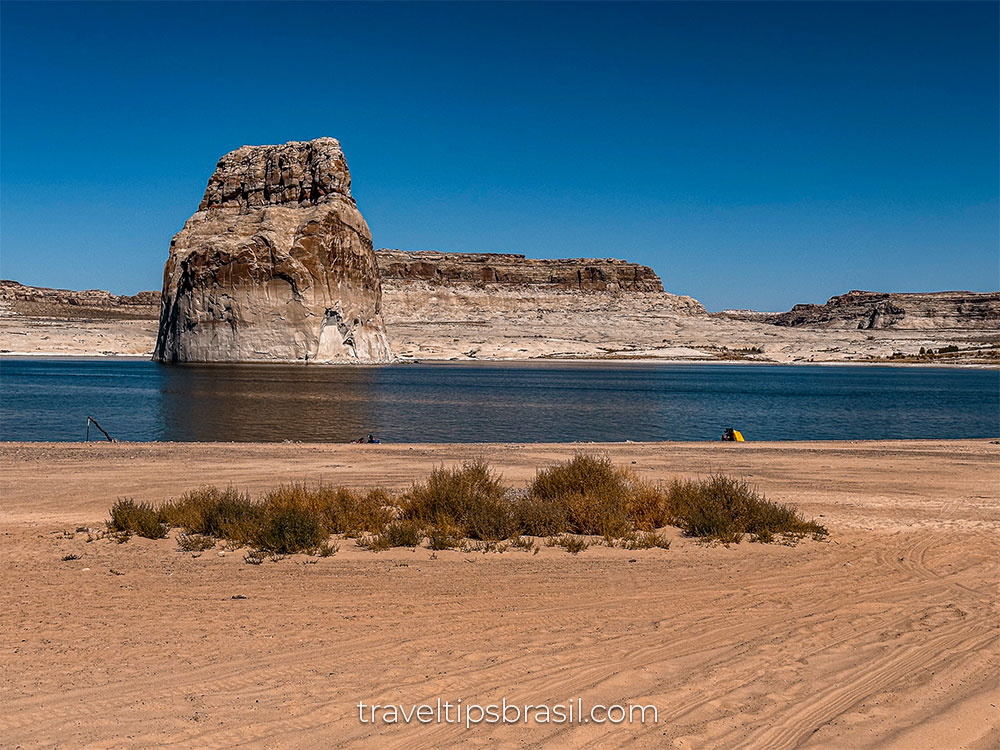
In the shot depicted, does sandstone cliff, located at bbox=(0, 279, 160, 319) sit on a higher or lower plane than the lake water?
higher

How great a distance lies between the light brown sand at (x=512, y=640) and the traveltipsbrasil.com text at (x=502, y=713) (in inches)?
3.6

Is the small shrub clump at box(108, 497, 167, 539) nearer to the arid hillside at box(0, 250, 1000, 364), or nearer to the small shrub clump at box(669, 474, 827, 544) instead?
the small shrub clump at box(669, 474, 827, 544)

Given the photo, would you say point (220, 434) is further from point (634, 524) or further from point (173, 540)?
point (634, 524)

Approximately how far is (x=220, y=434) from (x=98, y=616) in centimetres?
1672

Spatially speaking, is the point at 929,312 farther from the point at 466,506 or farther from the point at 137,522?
the point at 137,522

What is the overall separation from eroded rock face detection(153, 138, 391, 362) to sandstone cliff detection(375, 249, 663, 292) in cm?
7727

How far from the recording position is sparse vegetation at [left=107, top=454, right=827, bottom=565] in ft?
28.2

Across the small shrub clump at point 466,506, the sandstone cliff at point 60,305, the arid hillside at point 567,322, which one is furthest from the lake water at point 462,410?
the sandstone cliff at point 60,305

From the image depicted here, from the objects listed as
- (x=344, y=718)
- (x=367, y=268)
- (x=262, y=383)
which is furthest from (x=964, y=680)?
(x=367, y=268)

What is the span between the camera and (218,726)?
173 inches

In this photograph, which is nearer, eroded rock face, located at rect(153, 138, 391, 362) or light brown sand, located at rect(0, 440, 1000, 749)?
light brown sand, located at rect(0, 440, 1000, 749)

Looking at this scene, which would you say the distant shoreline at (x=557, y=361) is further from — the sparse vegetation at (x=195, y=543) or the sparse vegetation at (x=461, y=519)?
the sparse vegetation at (x=195, y=543)

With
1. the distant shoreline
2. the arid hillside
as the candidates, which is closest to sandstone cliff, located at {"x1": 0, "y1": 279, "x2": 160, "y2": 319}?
the arid hillside

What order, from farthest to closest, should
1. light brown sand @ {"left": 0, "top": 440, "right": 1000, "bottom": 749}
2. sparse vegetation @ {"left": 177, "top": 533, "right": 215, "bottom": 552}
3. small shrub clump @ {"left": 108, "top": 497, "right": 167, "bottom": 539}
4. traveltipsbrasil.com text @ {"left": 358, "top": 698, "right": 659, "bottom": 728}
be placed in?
small shrub clump @ {"left": 108, "top": 497, "right": 167, "bottom": 539}, sparse vegetation @ {"left": 177, "top": 533, "right": 215, "bottom": 552}, traveltipsbrasil.com text @ {"left": 358, "top": 698, "right": 659, "bottom": 728}, light brown sand @ {"left": 0, "top": 440, "right": 1000, "bottom": 749}
